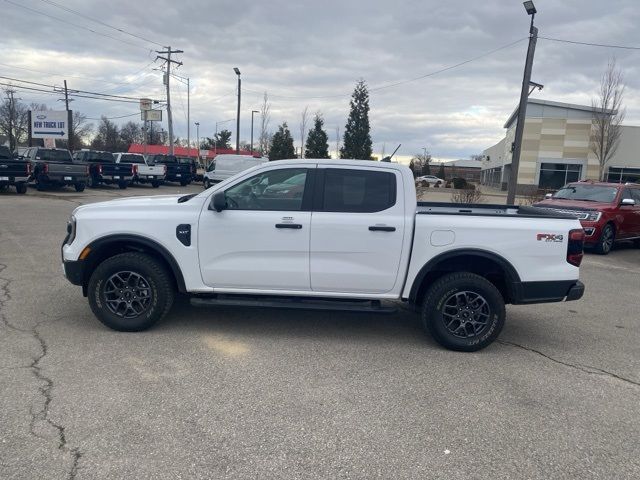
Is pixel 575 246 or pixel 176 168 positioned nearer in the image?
pixel 575 246

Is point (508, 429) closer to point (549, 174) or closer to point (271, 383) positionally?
point (271, 383)

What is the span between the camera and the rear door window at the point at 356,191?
5.13 metres

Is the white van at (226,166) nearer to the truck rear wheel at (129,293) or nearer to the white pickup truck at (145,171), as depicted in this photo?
the white pickup truck at (145,171)

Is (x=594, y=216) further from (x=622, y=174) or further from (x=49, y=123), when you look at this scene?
(x=49, y=123)

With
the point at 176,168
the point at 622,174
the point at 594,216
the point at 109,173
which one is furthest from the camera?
the point at 622,174

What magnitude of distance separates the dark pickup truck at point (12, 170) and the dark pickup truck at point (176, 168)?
1161 cm

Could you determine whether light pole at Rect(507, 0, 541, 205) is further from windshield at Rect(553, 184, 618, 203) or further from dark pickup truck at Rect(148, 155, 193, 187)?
dark pickup truck at Rect(148, 155, 193, 187)

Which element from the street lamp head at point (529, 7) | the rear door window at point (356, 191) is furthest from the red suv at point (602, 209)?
the rear door window at point (356, 191)

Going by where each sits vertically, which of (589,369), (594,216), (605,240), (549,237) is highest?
(549,237)

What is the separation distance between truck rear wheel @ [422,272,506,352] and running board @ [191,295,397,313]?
1.38 ft

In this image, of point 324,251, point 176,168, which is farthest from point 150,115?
point 324,251

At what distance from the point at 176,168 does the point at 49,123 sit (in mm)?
14992

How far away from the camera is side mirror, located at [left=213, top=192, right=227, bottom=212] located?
505 cm

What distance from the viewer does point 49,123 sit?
4047 cm
